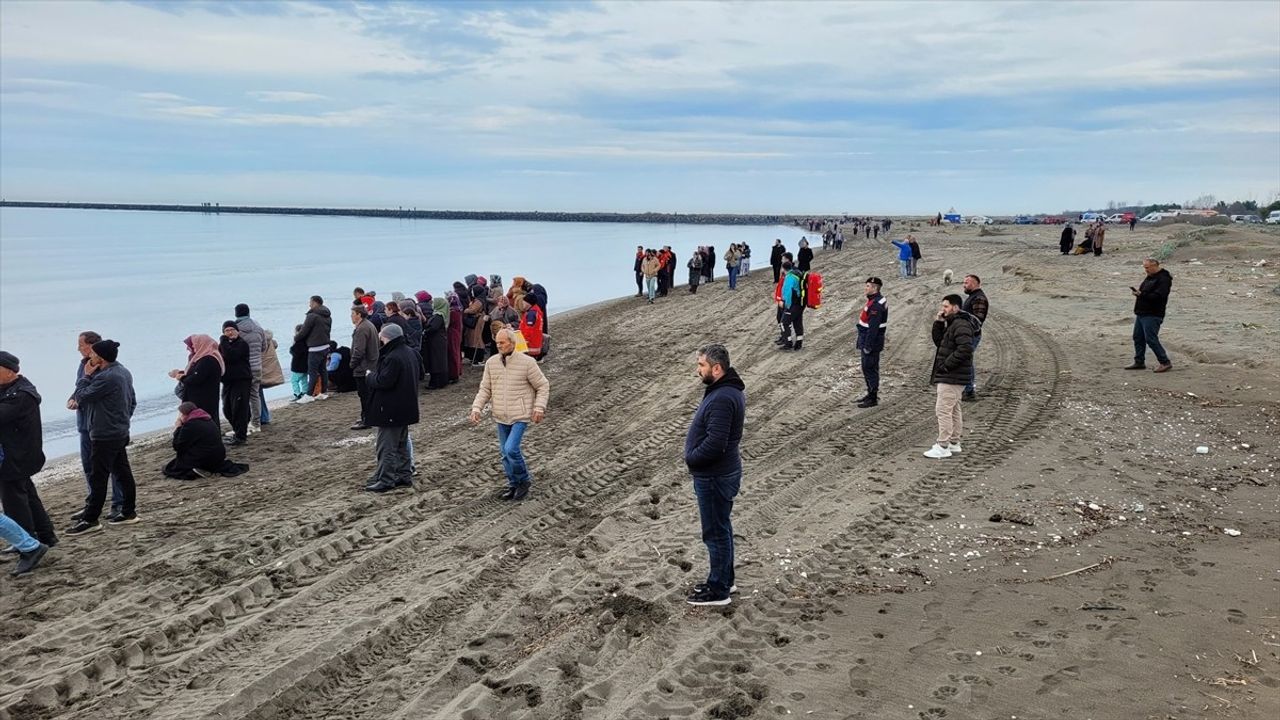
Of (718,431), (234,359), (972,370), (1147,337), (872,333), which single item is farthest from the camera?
(1147,337)

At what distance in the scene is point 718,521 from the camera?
5.26 m

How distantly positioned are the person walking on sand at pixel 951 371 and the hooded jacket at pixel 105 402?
23.6ft

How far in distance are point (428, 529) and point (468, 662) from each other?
2261mm

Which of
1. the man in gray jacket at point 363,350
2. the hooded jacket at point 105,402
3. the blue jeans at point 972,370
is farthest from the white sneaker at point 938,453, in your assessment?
the hooded jacket at point 105,402

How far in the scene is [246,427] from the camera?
1000 centimetres

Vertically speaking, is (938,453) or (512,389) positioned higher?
(512,389)

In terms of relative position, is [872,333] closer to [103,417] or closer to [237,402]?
[237,402]

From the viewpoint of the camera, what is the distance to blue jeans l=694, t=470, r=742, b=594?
514cm

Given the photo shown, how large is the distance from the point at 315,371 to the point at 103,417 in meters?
5.86

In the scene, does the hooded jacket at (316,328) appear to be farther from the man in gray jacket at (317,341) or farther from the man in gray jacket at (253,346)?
the man in gray jacket at (253,346)

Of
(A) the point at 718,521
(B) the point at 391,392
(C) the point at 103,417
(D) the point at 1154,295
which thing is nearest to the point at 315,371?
(B) the point at 391,392

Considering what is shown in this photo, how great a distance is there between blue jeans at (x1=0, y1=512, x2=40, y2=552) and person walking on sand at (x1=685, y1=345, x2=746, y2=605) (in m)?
4.95

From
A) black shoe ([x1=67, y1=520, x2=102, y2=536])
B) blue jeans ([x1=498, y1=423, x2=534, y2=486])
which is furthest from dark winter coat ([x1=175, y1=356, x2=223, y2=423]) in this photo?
blue jeans ([x1=498, y1=423, x2=534, y2=486])

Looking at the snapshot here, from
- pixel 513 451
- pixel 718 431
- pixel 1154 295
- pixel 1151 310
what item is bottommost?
pixel 513 451
